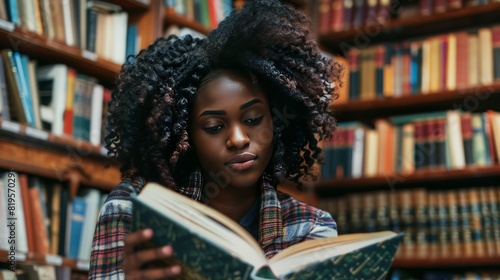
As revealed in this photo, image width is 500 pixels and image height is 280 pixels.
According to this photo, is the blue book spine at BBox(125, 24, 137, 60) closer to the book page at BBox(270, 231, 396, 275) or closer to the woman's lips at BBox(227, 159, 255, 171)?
the woman's lips at BBox(227, 159, 255, 171)

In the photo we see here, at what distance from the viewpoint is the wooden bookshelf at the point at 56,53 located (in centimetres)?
211

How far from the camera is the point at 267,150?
1327mm

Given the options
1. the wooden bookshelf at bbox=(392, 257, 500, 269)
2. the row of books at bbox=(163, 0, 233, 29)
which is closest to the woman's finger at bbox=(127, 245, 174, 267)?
the row of books at bbox=(163, 0, 233, 29)

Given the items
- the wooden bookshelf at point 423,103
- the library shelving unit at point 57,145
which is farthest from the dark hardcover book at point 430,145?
the library shelving unit at point 57,145

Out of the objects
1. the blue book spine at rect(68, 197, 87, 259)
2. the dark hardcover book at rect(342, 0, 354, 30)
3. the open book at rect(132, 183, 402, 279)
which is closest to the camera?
the open book at rect(132, 183, 402, 279)

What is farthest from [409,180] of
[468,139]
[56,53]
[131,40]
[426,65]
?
[56,53]

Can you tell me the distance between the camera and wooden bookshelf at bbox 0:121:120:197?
2.05 meters

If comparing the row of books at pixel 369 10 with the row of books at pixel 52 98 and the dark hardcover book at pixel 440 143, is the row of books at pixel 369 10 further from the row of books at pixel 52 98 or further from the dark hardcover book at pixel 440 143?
the row of books at pixel 52 98

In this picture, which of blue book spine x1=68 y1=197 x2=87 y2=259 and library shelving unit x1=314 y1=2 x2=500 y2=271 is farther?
library shelving unit x1=314 y1=2 x2=500 y2=271

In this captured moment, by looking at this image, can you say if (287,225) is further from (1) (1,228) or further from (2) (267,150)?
(1) (1,228)

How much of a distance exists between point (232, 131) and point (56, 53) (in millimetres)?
1115

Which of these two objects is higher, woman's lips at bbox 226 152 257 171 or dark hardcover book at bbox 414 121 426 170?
dark hardcover book at bbox 414 121 426 170

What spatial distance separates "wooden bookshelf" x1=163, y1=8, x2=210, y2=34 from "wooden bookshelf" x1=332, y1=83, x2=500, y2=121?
57 cm

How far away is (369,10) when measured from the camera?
9.68ft
